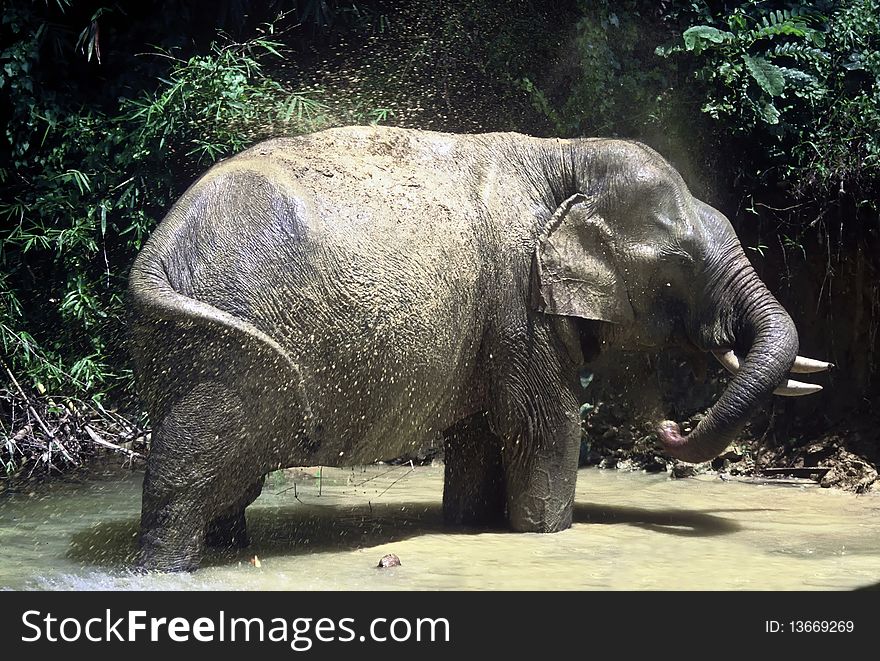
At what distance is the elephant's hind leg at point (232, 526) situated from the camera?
5.52 meters

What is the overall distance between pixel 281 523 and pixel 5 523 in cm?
150

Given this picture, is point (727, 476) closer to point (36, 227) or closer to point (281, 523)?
point (281, 523)

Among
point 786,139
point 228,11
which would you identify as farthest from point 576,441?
point 228,11

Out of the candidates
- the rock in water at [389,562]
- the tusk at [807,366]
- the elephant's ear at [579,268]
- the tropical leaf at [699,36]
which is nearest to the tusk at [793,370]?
the tusk at [807,366]

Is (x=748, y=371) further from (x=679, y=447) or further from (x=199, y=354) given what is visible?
(x=199, y=354)

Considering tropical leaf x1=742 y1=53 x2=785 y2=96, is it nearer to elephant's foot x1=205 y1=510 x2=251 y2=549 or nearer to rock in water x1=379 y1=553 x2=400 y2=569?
rock in water x1=379 y1=553 x2=400 y2=569

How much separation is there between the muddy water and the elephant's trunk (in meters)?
0.49

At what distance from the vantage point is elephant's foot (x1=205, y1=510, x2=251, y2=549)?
553 cm

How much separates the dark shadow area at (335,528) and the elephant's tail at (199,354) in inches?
31.3

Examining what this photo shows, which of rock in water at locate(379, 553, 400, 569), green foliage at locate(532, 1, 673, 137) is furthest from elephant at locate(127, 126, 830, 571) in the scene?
green foliage at locate(532, 1, 673, 137)

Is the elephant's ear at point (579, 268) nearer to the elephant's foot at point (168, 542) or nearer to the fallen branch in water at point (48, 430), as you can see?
the elephant's foot at point (168, 542)

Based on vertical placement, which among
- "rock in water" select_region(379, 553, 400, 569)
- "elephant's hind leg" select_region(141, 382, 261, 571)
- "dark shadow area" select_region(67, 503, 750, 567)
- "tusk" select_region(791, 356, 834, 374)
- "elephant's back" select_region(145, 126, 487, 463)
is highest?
"elephant's back" select_region(145, 126, 487, 463)

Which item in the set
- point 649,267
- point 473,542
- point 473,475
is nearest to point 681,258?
point 649,267

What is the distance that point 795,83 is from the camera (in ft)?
28.2
